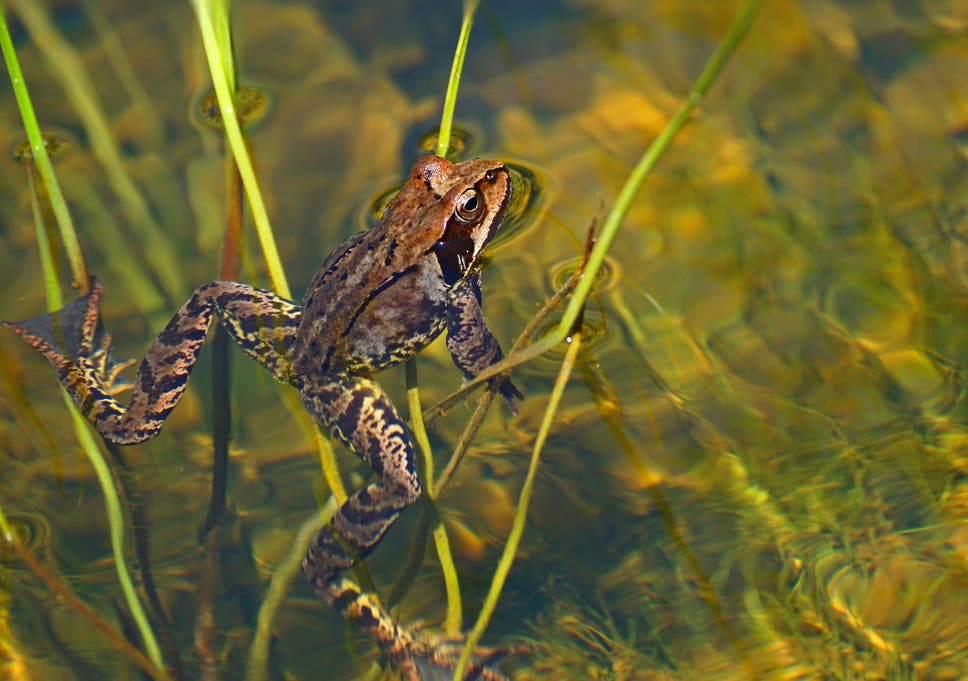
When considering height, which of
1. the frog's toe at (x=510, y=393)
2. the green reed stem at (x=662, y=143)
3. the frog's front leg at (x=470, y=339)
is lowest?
the frog's toe at (x=510, y=393)

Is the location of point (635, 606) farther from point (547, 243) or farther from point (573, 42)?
point (573, 42)

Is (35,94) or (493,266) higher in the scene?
(35,94)

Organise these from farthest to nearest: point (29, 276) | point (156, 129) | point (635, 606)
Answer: point (156, 129) < point (29, 276) < point (635, 606)

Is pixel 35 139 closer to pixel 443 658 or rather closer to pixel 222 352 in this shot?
pixel 222 352

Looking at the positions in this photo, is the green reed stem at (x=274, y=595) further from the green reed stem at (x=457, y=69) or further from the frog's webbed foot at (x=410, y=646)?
the green reed stem at (x=457, y=69)

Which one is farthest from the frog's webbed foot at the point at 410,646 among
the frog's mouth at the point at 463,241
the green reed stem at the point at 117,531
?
the frog's mouth at the point at 463,241

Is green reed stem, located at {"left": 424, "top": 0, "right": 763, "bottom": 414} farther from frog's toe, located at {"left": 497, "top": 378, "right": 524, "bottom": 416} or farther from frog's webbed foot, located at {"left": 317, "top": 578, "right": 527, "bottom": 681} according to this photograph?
frog's webbed foot, located at {"left": 317, "top": 578, "right": 527, "bottom": 681}

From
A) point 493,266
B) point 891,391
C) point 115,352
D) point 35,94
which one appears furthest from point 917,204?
point 35,94
